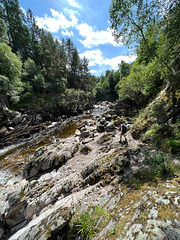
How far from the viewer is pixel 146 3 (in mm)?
6496

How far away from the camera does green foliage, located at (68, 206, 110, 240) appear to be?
2674 millimetres

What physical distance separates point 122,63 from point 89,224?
68.8 meters

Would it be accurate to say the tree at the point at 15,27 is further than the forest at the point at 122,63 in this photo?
Yes

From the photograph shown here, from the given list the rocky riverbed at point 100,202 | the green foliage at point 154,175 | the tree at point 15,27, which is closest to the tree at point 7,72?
the rocky riverbed at point 100,202

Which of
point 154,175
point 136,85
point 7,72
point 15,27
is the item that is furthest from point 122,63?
point 154,175

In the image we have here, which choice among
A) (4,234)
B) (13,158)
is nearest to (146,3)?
(4,234)

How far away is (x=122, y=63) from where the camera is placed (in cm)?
5628

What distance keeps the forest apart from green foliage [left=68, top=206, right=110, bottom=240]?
17.0ft

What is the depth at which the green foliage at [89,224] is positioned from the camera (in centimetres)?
267

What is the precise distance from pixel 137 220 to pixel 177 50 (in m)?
9.57

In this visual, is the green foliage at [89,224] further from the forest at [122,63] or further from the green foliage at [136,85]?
the green foliage at [136,85]

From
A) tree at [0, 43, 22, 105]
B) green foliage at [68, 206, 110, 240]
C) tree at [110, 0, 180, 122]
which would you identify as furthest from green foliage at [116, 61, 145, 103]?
tree at [0, 43, 22, 105]

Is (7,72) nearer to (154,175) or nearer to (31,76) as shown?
(31,76)

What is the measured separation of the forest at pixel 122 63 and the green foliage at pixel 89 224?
203 inches
